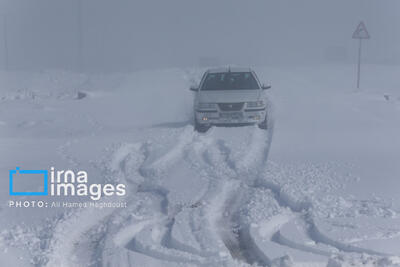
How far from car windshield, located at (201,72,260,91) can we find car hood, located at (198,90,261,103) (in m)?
0.37

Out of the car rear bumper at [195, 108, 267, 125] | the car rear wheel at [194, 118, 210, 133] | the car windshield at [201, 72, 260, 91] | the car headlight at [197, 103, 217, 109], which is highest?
the car windshield at [201, 72, 260, 91]

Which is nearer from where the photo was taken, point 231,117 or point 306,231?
point 306,231

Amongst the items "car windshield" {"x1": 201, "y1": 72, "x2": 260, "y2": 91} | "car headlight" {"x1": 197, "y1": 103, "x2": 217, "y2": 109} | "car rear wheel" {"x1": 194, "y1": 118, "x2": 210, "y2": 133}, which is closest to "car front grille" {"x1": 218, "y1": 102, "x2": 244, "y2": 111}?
"car headlight" {"x1": 197, "y1": 103, "x2": 217, "y2": 109}

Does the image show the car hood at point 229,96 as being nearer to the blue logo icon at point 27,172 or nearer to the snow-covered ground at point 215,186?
the snow-covered ground at point 215,186

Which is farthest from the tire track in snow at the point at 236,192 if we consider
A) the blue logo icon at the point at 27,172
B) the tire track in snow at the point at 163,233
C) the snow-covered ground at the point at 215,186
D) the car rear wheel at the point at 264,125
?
the blue logo icon at the point at 27,172

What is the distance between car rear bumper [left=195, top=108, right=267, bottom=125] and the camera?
1404 centimetres

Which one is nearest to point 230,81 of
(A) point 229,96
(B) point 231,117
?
(A) point 229,96

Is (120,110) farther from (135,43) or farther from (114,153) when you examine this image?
(135,43)

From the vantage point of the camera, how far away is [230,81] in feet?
49.6

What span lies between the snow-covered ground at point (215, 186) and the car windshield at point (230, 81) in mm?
1109

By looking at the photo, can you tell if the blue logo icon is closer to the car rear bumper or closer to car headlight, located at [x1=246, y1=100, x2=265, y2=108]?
the car rear bumper

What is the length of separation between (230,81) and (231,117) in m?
1.35

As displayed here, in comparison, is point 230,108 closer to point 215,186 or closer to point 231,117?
point 231,117

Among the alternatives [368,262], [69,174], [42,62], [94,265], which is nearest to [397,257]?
[368,262]
